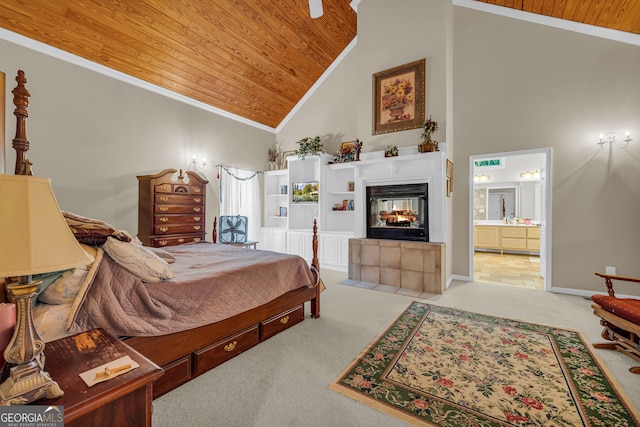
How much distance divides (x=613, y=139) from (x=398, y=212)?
3.02m

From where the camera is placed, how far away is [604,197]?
12.7 ft

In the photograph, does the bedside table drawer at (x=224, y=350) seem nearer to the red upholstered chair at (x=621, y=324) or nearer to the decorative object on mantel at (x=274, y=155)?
the red upholstered chair at (x=621, y=324)

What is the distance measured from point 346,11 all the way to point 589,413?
244 inches

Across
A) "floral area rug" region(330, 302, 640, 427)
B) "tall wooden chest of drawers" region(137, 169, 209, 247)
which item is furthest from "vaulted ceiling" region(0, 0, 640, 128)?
"floral area rug" region(330, 302, 640, 427)

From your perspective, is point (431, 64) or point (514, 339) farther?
point (431, 64)

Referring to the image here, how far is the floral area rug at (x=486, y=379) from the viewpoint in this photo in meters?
1.66

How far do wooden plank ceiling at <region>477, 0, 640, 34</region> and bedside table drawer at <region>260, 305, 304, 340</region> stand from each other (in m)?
5.19

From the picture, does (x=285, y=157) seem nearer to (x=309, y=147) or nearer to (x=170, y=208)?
(x=309, y=147)

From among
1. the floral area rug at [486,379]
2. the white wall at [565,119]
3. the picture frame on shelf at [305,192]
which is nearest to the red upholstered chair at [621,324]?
the floral area rug at [486,379]

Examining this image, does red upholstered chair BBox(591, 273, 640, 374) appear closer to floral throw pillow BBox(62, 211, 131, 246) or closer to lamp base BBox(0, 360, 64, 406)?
lamp base BBox(0, 360, 64, 406)

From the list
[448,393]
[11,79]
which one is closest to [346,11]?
[11,79]

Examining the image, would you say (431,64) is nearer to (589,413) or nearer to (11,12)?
(589,413)

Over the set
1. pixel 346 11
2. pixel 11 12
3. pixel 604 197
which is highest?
pixel 346 11

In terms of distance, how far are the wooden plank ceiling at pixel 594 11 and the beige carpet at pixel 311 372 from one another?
12.0ft
